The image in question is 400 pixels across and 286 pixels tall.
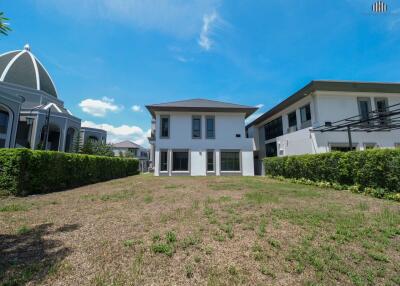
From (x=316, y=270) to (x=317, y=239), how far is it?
126 cm

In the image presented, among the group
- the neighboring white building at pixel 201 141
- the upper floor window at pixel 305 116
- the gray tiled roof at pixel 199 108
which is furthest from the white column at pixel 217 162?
the upper floor window at pixel 305 116

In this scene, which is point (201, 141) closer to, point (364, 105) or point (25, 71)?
point (364, 105)

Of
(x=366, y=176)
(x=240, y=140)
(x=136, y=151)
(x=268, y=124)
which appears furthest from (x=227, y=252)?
(x=136, y=151)

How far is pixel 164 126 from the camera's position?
75.3 ft

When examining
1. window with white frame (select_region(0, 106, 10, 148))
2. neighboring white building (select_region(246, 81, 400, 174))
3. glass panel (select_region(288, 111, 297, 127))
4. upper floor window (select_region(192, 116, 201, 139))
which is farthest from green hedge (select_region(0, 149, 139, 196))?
glass panel (select_region(288, 111, 297, 127))

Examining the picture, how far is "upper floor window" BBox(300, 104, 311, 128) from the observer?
18484 millimetres

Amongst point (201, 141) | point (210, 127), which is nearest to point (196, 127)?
point (210, 127)

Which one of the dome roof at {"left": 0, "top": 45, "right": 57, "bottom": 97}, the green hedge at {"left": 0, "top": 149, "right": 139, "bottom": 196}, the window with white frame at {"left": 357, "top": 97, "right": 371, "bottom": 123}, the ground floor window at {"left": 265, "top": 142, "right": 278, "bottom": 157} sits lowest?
the green hedge at {"left": 0, "top": 149, "right": 139, "bottom": 196}

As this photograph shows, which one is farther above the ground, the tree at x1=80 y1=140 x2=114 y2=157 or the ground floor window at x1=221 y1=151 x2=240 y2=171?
the tree at x1=80 y1=140 x2=114 y2=157

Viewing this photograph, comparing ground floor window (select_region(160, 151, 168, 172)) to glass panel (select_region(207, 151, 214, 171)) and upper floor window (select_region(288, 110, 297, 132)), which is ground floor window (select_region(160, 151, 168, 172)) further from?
upper floor window (select_region(288, 110, 297, 132))

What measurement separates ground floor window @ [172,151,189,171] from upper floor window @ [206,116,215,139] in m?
3.44

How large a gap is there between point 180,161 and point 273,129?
13452mm

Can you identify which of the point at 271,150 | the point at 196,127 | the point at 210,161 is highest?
the point at 196,127

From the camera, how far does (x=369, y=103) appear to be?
704 inches
